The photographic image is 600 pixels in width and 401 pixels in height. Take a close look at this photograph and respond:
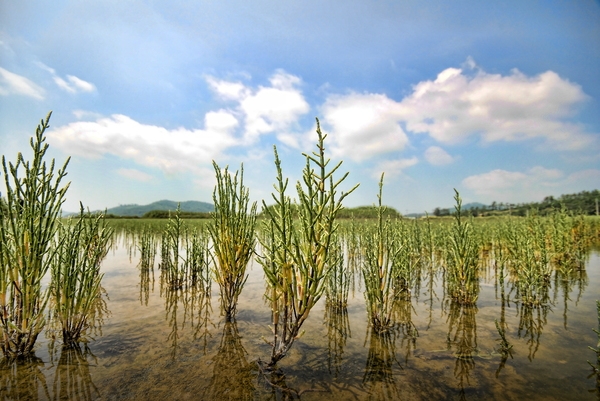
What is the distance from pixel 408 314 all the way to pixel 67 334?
520cm

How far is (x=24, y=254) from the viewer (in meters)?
3.15

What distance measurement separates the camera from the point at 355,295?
19.9ft

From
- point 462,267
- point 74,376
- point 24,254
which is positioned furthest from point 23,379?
point 462,267

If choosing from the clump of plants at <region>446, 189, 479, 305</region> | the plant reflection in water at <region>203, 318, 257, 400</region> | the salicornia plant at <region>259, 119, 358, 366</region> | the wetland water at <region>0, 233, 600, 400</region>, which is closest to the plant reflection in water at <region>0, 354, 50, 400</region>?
the wetland water at <region>0, 233, 600, 400</region>

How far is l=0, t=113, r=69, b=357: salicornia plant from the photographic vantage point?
3.03m

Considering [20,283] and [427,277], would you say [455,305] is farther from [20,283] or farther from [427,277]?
[20,283]

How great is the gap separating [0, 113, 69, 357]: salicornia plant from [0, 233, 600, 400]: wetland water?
34cm

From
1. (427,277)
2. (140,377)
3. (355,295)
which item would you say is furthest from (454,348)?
(427,277)

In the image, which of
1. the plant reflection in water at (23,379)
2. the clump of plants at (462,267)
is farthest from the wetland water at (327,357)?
the clump of plants at (462,267)

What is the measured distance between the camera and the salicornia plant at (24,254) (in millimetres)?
3033

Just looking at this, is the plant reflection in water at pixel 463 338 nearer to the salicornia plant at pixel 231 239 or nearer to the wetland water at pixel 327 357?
the wetland water at pixel 327 357

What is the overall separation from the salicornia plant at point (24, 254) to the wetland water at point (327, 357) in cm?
34

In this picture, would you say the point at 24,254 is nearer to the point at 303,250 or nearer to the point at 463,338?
the point at 303,250

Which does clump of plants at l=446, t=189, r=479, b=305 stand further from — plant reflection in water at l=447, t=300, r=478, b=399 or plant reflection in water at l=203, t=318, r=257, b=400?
plant reflection in water at l=203, t=318, r=257, b=400
